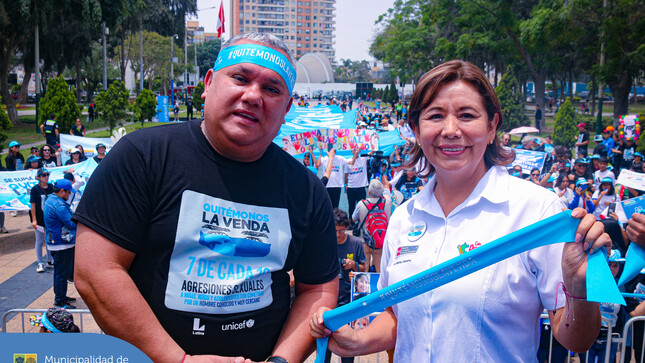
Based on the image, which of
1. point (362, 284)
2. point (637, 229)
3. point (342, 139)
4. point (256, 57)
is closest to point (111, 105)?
point (342, 139)

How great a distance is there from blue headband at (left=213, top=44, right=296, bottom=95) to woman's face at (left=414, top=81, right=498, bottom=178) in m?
0.63

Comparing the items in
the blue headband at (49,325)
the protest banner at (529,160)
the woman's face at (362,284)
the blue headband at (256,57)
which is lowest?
the woman's face at (362,284)

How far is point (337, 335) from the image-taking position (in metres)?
2.16

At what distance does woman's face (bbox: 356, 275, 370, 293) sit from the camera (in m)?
5.14

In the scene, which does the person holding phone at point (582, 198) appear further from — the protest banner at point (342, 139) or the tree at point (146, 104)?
the tree at point (146, 104)

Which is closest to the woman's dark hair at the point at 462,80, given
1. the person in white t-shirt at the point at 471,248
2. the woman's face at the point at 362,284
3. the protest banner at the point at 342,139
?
the person in white t-shirt at the point at 471,248

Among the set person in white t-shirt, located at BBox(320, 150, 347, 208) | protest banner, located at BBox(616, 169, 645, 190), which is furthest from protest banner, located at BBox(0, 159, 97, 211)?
protest banner, located at BBox(616, 169, 645, 190)

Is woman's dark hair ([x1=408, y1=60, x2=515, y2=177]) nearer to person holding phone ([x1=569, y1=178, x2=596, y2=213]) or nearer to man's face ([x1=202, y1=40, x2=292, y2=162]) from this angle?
man's face ([x1=202, y1=40, x2=292, y2=162])

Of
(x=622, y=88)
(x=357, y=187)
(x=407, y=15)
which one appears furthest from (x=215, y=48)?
(x=357, y=187)

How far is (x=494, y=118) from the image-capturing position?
7.25ft

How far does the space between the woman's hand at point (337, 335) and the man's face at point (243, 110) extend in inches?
27.4

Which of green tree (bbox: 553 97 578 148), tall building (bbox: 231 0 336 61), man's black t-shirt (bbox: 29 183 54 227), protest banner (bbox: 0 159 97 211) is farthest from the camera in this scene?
tall building (bbox: 231 0 336 61)

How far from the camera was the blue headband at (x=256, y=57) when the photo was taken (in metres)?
2.07

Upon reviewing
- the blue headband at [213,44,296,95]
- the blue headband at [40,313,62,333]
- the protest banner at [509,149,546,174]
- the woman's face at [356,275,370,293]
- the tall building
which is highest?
the tall building
